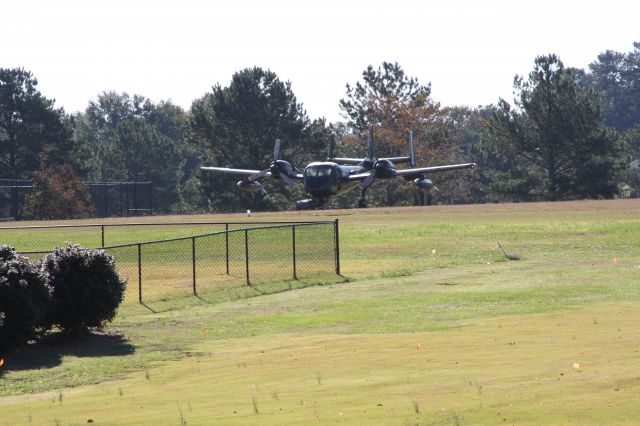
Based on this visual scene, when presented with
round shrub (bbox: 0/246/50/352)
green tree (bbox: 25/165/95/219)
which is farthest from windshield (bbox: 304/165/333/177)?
round shrub (bbox: 0/246/50/352)

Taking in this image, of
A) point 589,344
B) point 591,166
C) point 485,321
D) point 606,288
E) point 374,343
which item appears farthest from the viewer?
point 591,166

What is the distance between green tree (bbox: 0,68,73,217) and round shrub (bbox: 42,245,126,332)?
285ft

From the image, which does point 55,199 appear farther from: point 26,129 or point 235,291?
point 235,291

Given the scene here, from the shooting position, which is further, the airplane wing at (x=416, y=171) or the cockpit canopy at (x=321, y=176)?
the airplane wing at (x=416, y=171)

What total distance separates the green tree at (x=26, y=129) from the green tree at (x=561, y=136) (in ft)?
139

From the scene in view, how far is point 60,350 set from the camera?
2023 cm

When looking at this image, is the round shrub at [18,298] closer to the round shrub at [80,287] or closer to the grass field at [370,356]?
the grass field at [370,356]

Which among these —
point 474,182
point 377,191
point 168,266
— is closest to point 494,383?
point 168,266

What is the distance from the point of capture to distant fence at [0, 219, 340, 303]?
104 ft

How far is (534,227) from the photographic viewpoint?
5434 cm

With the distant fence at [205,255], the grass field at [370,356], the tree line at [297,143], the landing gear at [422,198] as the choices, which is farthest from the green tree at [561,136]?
the grass field at [370,356]

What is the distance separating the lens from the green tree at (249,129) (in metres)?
108

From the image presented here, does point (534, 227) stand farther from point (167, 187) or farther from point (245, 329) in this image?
point (167, 187)

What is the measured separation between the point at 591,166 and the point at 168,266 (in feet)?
216
